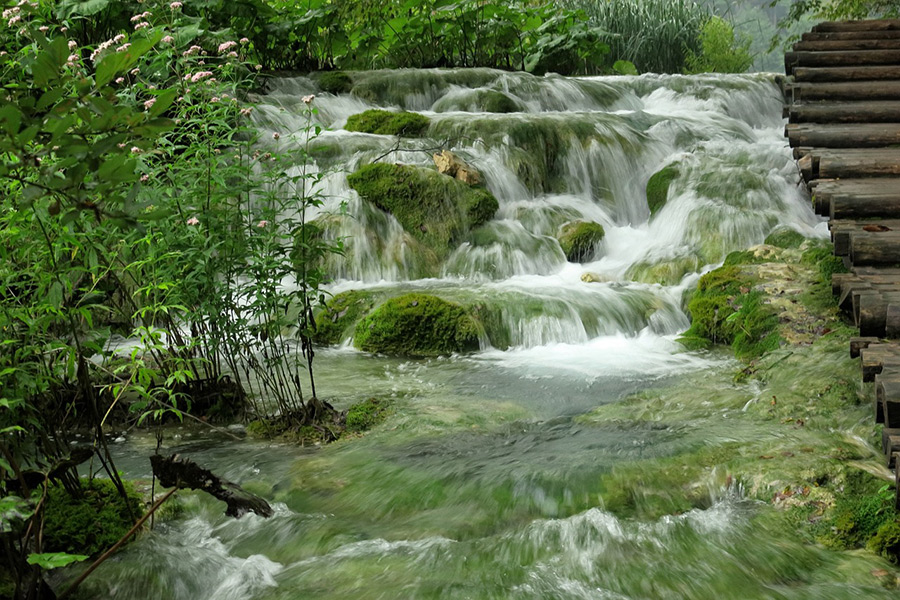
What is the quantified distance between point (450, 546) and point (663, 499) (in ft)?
3.54

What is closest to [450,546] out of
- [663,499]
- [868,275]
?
[663,499]

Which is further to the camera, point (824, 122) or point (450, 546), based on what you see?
point (824, 122)

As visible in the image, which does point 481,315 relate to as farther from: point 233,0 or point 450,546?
point 233,0

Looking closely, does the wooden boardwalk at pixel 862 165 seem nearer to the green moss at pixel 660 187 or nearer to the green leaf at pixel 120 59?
the green moss at pixel 660 187

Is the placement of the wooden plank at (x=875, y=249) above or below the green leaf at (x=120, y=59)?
below

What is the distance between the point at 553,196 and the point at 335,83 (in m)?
4.30

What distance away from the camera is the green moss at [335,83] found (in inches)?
497

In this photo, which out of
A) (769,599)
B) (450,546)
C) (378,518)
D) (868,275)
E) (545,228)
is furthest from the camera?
(545,228)

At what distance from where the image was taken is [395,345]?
277 inches

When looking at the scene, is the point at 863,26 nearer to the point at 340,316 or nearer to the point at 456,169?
the point at 456,169

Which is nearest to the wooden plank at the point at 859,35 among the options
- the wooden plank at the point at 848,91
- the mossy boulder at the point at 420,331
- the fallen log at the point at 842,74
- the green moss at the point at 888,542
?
the fallen log at the point at 842,74

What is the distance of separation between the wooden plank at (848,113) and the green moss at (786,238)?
140cm

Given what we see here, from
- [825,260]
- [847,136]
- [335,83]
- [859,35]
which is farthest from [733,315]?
[335,83]

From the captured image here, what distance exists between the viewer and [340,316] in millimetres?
7539
